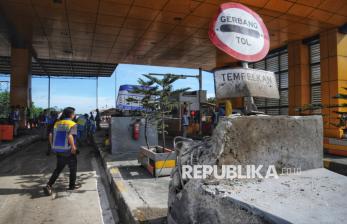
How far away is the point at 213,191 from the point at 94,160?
289 inches

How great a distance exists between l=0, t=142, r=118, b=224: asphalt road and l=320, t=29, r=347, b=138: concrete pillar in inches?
360

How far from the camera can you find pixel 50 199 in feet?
15.5

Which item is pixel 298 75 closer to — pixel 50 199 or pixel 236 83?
pixel 236 83

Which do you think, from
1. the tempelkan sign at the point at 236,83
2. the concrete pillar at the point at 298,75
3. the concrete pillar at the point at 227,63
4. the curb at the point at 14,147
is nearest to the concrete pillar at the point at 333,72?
the concrete pillar at the point at 298,75

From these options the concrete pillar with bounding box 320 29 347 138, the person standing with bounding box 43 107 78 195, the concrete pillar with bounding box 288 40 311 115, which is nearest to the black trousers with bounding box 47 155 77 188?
the person standing with bounding box 43 107 78 195

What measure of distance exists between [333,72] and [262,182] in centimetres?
1030

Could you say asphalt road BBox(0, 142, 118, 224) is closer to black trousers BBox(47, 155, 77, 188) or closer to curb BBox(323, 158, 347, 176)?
black trousers BBox(47, 155, 77, 188)

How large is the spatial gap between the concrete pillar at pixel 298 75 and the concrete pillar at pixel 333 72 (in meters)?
1.06

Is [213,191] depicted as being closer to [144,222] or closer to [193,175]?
[193,175]

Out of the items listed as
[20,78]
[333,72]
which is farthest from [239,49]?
[20,78]

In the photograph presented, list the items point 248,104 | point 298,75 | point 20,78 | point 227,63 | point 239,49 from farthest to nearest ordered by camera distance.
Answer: point 227,63 < point 20,78 < point 298,75 < point 248,104 < point 239,49

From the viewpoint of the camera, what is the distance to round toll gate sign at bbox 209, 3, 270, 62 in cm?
260

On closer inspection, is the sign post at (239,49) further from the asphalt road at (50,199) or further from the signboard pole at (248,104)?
the asphalt road at (50,199)

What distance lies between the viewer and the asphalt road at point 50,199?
395cm
